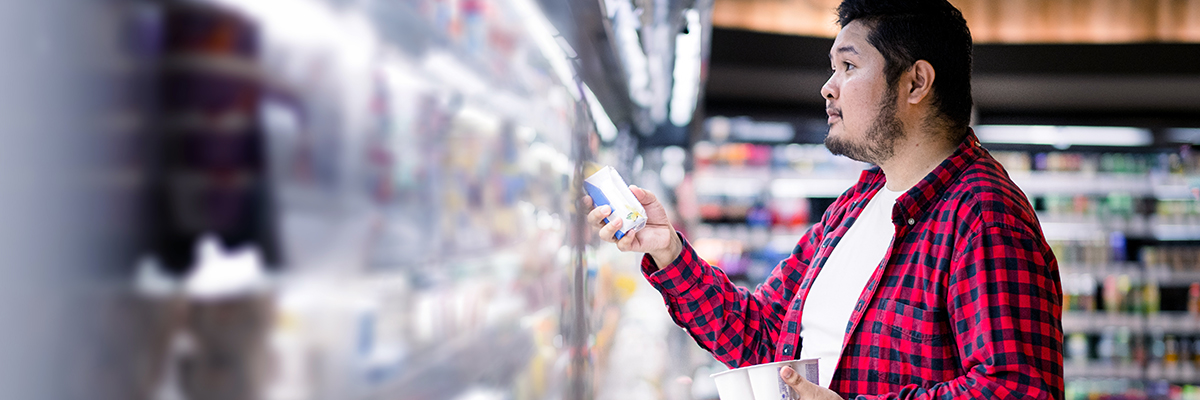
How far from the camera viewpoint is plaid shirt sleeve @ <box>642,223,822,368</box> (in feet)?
5.03

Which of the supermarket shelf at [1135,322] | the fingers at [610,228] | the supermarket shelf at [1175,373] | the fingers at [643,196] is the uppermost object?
the fingers at [643,196]

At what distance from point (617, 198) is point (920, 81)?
0.54 m

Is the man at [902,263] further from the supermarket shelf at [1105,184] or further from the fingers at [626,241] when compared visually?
the supermarket shelf at [1105,184]

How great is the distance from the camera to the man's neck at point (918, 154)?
1.35 meters

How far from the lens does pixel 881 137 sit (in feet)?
4.45

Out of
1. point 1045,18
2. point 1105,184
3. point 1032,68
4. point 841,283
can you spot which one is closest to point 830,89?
point 841,283

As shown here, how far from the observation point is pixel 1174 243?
21.1 ft

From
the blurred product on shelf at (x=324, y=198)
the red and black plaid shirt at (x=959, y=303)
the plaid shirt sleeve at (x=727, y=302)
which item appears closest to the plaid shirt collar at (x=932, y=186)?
the red and black plaid shirt at (x=959, y=303)

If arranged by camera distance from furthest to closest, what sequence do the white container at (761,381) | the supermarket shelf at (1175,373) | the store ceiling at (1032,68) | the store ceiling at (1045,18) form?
the supermarket shelf at (1175,373) → the store ceiling at (1045,18) → the store ceiling at (1032,68) → the white container at (761,381)

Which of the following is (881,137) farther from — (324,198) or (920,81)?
(324,198)

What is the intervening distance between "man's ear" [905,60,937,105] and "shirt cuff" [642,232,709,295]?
0.47 metres

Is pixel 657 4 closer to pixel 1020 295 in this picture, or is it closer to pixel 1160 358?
pixel 1020 295

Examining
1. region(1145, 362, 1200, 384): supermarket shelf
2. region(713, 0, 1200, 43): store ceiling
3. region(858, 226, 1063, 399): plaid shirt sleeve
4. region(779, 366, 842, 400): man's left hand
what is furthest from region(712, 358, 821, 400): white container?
region(1145, 362, 1200, 384): supermarket shelf

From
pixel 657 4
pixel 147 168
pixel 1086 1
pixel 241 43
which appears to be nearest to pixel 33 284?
pixel 147 168
